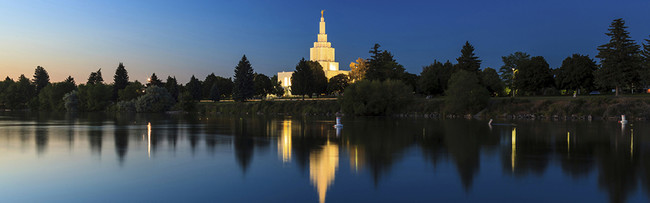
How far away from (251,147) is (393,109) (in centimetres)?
5201

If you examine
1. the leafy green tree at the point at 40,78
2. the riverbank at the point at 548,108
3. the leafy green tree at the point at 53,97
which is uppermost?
the leafy green tree at the point at 40,78

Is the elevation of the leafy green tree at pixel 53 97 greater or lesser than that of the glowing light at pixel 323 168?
greater

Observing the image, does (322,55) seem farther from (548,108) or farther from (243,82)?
(548,108)

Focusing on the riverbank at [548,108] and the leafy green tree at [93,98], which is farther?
the leafy green tree at [93,98]

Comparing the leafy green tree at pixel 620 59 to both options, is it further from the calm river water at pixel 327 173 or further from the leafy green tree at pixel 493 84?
the calm river water at pixel 327 173

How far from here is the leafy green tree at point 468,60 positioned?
83062mm

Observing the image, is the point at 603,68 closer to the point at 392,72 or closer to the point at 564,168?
the point at 392,72

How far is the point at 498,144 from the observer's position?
928 inches

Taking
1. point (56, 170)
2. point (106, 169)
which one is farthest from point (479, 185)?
point (56, 170)

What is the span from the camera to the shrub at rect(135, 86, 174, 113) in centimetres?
10225

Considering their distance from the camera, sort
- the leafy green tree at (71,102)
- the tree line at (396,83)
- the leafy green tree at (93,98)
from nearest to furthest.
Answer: the tree line at (396,83) → the leafy green tree at (71,102) → the leafy green tree at (93,98)

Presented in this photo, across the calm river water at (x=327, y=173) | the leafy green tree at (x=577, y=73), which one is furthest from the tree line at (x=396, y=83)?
the calm river water at (x=327, y=173)

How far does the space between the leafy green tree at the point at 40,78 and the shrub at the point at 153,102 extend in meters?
62.3

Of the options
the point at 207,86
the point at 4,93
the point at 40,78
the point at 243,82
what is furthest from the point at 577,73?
the point at 40,78
